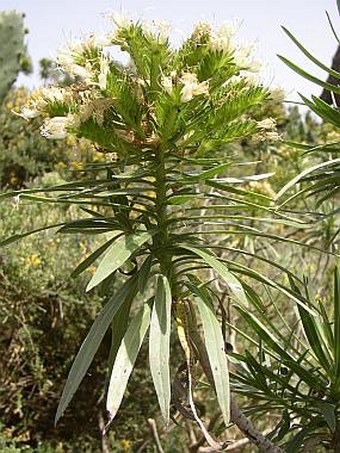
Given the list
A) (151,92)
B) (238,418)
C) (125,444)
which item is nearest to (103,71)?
(151,92)

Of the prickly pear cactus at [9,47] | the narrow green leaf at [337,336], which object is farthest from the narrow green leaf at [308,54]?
the prickly pear cactus at [9,47]

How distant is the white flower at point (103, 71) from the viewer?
0.92m

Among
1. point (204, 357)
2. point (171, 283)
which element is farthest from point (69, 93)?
point (204, 357)

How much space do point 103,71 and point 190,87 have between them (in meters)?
0.13

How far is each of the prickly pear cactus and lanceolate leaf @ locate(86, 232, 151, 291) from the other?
110 inches

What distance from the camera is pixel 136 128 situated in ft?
3.20

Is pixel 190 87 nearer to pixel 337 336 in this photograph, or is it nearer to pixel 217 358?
pixel 217 358

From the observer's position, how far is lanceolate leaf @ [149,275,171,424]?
0.86 meters

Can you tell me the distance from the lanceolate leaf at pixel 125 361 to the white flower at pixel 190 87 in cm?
32

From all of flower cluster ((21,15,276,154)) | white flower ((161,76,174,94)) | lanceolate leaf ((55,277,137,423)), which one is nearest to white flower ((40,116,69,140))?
flower cluster ((21,15,276,154))

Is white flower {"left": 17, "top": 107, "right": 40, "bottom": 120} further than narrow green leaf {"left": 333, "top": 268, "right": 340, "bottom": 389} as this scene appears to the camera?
No

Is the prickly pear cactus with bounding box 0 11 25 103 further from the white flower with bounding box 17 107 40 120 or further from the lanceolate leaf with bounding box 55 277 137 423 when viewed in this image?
the lanceolate leaf with bounding box 55 277 137 423

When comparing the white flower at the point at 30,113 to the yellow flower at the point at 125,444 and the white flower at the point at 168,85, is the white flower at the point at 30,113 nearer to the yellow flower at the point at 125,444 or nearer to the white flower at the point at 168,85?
the white flower at the point at 168,85

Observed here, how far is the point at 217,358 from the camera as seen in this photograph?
92 centimetres
